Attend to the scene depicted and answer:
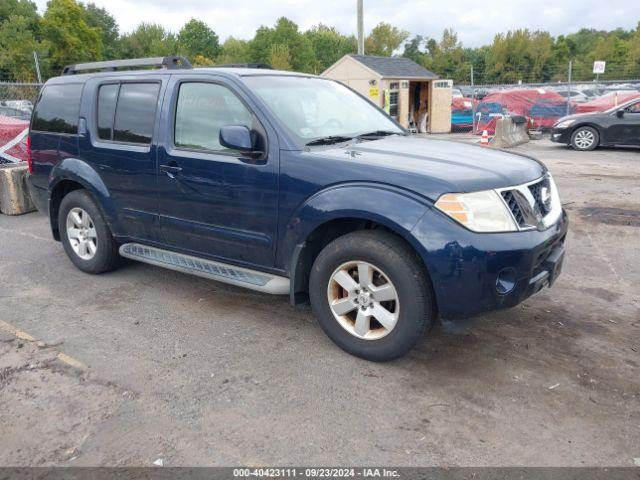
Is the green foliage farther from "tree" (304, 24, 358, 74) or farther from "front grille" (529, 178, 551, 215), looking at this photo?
"front grille" (529, 178, 551, 215)

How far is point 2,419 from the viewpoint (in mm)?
3055

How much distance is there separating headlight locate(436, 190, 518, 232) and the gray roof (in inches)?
649

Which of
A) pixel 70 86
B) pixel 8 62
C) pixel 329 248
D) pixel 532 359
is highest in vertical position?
pixel 8 62

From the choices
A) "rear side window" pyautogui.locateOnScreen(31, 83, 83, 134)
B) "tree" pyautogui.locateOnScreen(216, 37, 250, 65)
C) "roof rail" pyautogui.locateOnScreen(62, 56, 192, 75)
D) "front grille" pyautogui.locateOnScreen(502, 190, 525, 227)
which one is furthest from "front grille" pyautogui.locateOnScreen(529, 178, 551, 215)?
"tree" pyautogui.locateOnScreen(216, 37, 250, 65)

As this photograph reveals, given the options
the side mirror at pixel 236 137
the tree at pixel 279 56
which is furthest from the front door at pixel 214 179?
the tree at pixel 279 56

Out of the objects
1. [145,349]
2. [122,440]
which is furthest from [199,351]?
[122,440]

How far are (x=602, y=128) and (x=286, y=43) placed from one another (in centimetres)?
5280

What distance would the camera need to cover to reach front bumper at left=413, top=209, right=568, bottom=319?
312cm

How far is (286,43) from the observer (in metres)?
61.8

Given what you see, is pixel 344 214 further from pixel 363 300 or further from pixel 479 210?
pixel 479 210

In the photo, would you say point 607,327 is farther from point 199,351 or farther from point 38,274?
point 38,274

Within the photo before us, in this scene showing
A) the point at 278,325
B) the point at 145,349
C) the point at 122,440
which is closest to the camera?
the point at 122,440

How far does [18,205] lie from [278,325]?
600cm

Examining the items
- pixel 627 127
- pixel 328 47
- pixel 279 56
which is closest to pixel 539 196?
pixel 627 127
